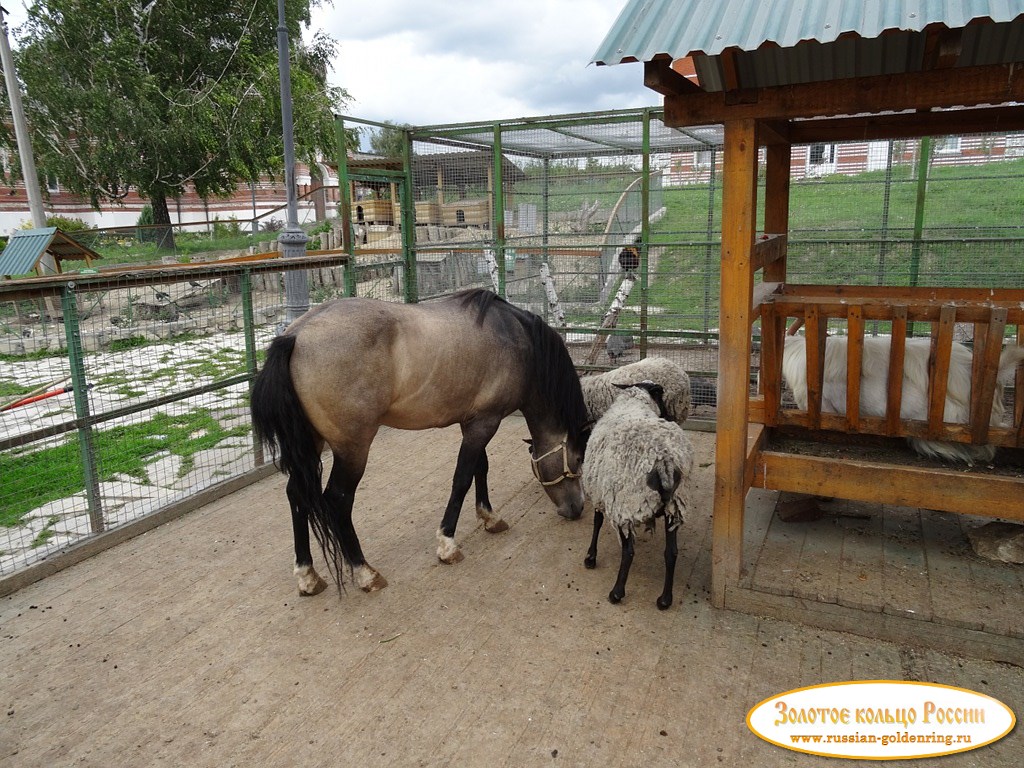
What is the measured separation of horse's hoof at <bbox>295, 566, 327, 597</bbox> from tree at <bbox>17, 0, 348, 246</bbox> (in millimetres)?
17859

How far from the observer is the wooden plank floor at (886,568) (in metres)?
3.00

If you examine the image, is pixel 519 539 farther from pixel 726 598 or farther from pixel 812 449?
pixel 812 449

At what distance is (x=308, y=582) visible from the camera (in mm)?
3654

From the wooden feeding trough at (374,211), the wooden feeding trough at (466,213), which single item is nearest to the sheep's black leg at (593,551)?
the wooden feeding trough at (466,213)

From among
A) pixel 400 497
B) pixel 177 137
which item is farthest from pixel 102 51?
pixel 400 497

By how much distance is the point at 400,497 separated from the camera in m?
5.01

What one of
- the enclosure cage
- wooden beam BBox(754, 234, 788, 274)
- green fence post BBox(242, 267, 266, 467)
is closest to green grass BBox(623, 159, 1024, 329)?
the enclosure cage

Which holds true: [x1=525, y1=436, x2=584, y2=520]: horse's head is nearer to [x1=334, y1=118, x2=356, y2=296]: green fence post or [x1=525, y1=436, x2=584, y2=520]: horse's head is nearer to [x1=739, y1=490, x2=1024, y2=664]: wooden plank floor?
[x1=739, y1=490, x2=1024, y2=664]: wooden plank floor

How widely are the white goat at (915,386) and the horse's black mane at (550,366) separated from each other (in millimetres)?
1329

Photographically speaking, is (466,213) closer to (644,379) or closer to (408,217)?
(408,217)

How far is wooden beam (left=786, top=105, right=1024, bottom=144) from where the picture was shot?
3893 millimetres

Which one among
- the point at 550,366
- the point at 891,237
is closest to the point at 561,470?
the point at 550,366

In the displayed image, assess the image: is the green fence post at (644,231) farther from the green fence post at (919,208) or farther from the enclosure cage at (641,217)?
the green fence post at (919,208)

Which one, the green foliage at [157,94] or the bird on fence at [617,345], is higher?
the green foliage at [157,94]
